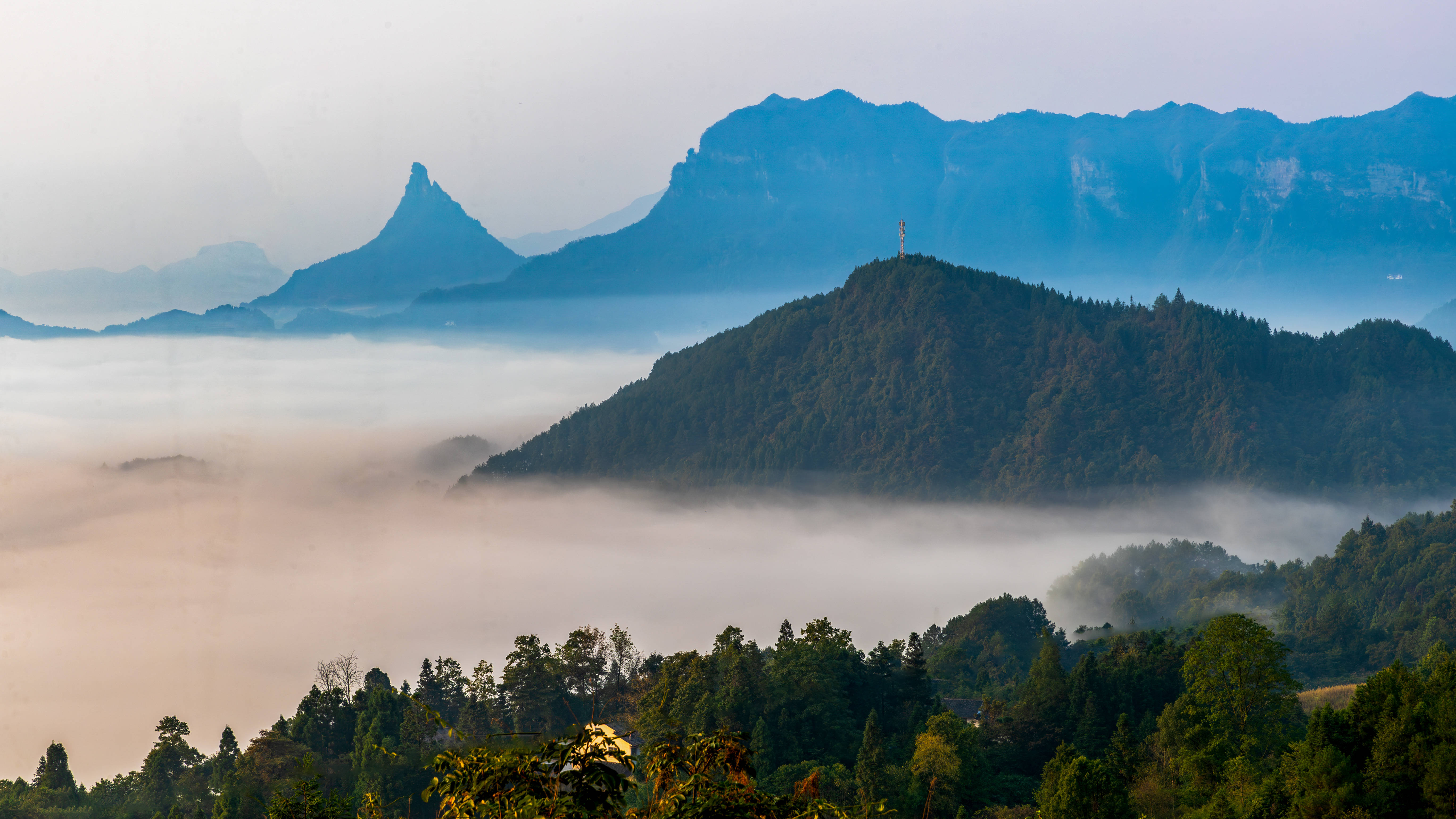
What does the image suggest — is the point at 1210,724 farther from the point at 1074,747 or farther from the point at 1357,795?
the point at 1357,795

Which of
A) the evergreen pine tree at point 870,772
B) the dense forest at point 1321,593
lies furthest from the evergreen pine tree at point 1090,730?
the dense forest at point 1321,593

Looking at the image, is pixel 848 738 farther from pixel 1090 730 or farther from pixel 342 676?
pixel 342 676

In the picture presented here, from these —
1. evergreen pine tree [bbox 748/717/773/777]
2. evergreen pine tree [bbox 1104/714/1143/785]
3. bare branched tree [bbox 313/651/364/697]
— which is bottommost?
bare branched tree [bbox 313/651/364/697]

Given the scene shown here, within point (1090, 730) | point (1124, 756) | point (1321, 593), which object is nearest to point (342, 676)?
point (1090, 730)

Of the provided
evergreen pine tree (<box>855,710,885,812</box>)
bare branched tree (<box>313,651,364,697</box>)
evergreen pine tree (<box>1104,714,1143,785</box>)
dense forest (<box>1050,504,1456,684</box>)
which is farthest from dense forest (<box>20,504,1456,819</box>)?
bare branched tree (<box>313,651,364,697</box>)

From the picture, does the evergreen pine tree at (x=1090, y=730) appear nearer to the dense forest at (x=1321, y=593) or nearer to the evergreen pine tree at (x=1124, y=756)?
the evergreen pine tree at (x=1124, y=756)

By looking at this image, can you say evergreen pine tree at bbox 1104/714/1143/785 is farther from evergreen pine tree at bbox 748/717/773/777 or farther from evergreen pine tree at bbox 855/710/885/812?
evergreen pine tree at bbox 748/717/773/777

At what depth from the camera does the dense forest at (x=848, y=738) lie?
15766mm

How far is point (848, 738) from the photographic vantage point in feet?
230

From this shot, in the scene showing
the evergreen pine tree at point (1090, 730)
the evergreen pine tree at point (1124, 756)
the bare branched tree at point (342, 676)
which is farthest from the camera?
the bare branched tree at point (342, 676)

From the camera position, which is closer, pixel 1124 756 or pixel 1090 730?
pixel 1124 756

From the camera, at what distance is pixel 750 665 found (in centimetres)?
7225

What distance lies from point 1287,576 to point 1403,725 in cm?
12255

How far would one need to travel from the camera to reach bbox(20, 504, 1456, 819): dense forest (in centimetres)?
1577
